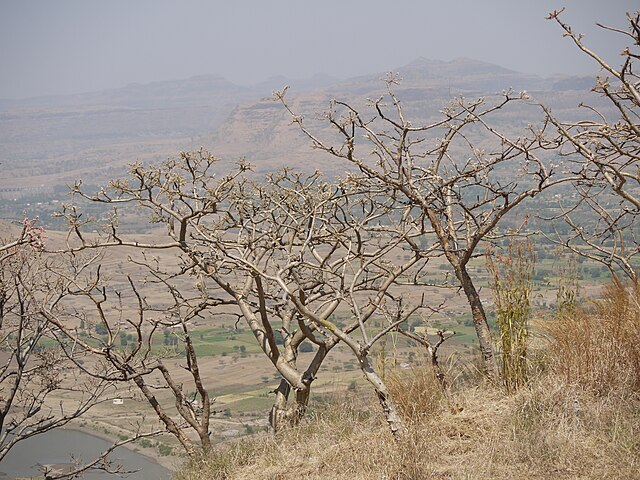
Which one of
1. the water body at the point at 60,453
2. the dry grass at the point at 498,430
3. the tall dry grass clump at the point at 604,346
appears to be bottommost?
the water body at the point at 60,453

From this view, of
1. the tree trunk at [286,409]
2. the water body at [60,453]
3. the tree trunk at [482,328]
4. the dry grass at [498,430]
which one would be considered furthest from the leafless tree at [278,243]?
the water body at [60,453]

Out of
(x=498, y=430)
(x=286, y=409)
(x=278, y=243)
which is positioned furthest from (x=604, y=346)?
(x=286, y=409)

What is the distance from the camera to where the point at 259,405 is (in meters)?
27.7

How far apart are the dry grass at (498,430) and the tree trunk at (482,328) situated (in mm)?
193

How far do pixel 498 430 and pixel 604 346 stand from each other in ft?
3.65

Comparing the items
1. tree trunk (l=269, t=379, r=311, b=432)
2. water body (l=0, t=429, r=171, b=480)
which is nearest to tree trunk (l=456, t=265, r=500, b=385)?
tree trunk (l=269, t=379, r=311, b=432)

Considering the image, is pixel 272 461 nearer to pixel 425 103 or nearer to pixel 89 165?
pixel 425 103

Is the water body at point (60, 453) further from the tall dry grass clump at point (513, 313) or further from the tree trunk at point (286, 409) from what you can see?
the tall dry grass clump at point (513, 313)

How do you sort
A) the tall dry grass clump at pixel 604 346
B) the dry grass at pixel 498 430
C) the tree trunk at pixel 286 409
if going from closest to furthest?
the dry grass at pixel 498 430 < the tall dry grass clump at pixel 604 346 < the tree trunk at pixel 286 409

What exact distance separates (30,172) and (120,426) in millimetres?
163773

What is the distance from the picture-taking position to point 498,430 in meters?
4.85

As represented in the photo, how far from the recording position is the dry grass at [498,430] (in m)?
4.25

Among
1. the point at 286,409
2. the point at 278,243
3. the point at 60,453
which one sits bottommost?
the point at 60,453

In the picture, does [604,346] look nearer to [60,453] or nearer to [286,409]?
[286,409]
